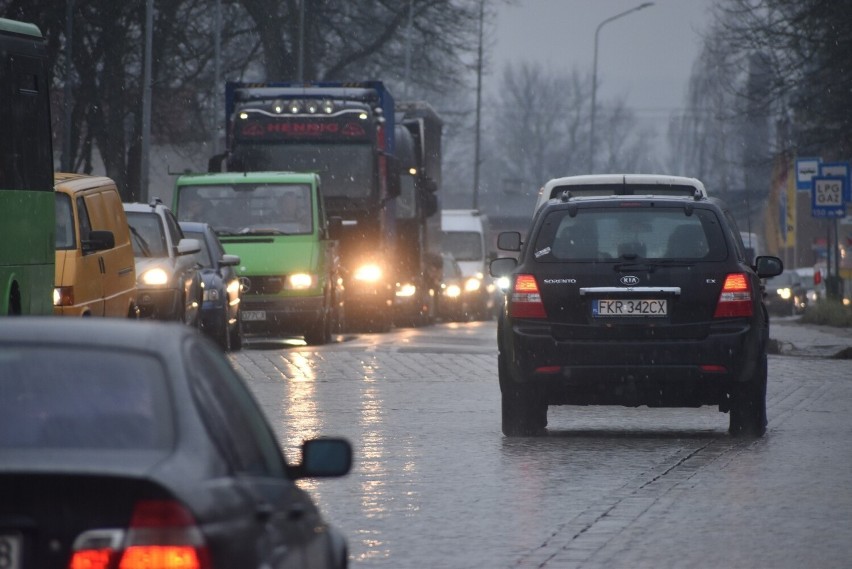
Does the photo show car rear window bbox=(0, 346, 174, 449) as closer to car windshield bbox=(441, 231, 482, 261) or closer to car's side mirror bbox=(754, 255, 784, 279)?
car's side mirror bbox=(754, 255, 784, 279)

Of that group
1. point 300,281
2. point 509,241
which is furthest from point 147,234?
point 509,241

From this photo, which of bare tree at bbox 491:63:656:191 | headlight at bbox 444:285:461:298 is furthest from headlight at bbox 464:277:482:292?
bare tree at bbox 491:63:656:191

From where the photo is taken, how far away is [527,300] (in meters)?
13.6

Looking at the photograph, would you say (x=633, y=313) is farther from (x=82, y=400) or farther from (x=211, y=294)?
(x=211, y=294)

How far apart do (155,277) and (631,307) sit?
9.34 metres

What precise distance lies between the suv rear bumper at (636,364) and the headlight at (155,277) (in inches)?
350

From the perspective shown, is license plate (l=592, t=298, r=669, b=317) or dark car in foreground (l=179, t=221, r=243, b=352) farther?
dark car in foreground (l=179, t=221, r=243, b=352)

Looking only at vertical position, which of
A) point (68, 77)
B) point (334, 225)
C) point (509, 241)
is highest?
point (68, 77)

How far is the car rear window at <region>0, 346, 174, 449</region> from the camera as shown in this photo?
14.5 ft

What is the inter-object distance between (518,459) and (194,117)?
137 feet

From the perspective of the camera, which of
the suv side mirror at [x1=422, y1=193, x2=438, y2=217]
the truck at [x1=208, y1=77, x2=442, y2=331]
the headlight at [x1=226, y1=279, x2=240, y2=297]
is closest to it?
the headlight at [x1=226, y1=279, x2=240, y2=297]

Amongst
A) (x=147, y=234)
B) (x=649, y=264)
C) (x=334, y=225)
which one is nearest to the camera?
(x=649, y=264)

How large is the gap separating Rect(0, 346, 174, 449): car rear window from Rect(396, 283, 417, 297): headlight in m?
34.2

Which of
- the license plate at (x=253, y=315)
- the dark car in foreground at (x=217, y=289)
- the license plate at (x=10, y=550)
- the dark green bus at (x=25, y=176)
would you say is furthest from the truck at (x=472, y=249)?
the license plate at (x=10, y=550)
